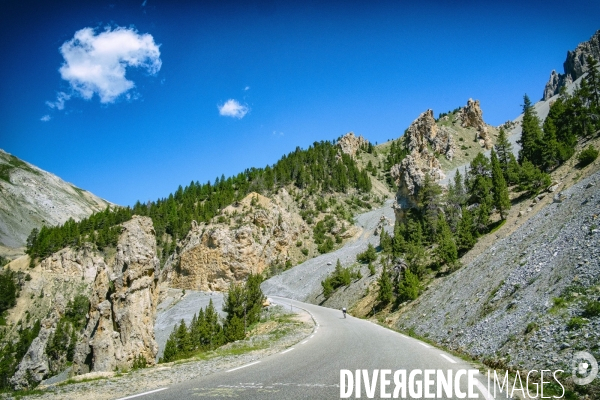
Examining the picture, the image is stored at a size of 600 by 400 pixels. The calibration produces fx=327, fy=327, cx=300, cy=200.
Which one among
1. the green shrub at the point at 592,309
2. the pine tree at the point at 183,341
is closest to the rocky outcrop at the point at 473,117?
the pine tree at the point at 183,341

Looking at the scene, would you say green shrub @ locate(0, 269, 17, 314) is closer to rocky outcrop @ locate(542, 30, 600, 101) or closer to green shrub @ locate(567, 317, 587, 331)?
green shrub @ locate(567, 317, 587, 331)

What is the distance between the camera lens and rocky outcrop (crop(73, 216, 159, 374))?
30.0m

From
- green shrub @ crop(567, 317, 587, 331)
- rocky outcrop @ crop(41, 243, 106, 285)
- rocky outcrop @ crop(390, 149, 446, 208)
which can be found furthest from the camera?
rocky outcrop @ crop(41, 243, 106, 285)

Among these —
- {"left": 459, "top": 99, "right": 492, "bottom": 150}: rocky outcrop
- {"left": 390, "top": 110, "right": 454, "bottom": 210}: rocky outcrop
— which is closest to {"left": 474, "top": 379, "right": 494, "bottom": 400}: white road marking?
{"left": 390, "top": 110, "right": 454, "bottom": 210}: rocky outcrop

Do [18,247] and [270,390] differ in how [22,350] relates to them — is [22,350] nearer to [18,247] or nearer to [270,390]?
[270,390]

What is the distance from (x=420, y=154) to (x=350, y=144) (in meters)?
75.3

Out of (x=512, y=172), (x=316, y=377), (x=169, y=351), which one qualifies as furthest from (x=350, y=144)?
(x=316, y=377)

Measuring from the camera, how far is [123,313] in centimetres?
3136

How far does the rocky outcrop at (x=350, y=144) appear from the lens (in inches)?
7304

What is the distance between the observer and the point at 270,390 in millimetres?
6812

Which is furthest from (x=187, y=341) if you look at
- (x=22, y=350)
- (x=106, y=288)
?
(x=22, y=350)

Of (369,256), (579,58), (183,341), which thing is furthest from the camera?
(579,58)

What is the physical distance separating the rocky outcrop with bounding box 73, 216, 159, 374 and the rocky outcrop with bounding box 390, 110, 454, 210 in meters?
53.4

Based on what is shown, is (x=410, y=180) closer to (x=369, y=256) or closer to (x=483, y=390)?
(x=369, y=256)
